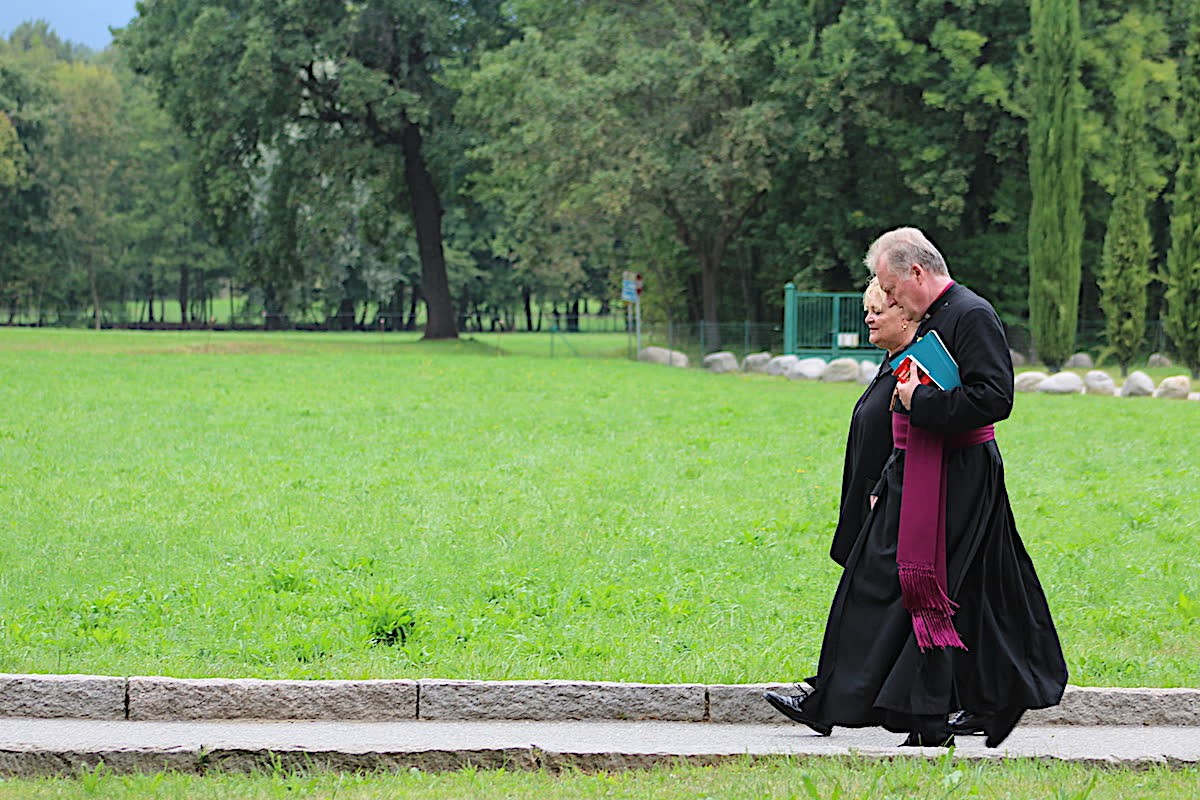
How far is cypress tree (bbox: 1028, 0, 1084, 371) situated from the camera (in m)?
32.4

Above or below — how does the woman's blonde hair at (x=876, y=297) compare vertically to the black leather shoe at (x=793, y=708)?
above

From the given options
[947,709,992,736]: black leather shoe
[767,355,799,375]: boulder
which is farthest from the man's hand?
[767,355,799,375]: boulder

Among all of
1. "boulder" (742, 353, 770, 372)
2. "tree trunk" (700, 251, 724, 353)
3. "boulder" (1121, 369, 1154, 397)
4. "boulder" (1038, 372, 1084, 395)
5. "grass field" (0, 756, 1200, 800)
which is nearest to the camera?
"grass field" (0, 756, 1200, 800)

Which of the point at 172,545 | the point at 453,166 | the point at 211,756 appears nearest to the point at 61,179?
the point at 453,166

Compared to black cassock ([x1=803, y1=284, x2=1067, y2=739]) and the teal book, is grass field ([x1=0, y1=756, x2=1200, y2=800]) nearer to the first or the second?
black cassock ([x1=803, y1=284, x2=1067, y2=739])

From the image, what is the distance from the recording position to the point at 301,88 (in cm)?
4628

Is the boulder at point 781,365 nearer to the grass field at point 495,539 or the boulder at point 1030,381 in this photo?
the boulder at point 1030,381

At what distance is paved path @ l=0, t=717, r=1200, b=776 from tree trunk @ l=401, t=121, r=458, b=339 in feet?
141

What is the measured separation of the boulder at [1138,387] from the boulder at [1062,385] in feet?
2.92

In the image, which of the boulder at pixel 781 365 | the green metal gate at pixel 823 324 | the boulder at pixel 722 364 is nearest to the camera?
the boulder at pixel 781 365

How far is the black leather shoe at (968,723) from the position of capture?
516 centimetres

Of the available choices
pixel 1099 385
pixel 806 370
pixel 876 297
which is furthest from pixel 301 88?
pixel 876 297

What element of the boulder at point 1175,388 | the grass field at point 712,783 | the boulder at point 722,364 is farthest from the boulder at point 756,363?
the grass field at point 712,783

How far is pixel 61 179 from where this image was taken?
236 feet
